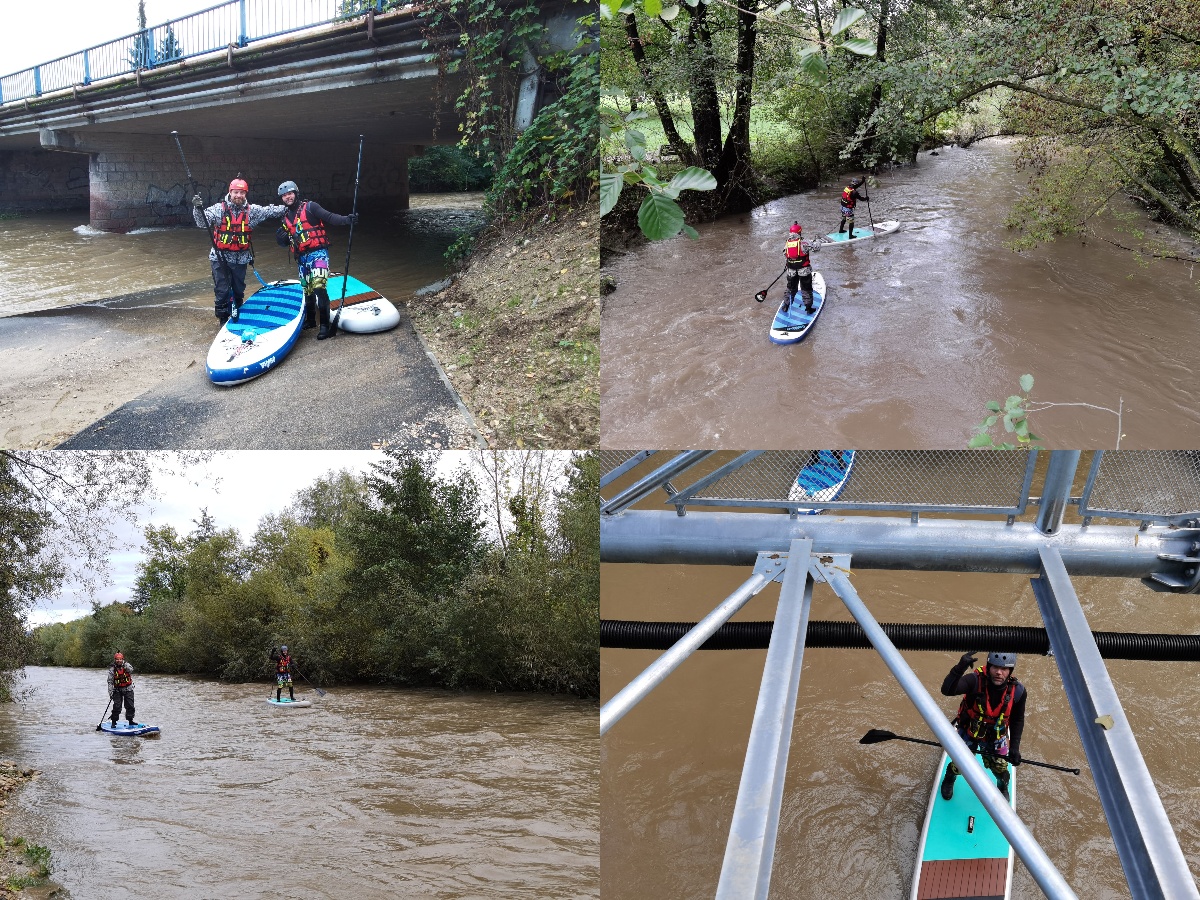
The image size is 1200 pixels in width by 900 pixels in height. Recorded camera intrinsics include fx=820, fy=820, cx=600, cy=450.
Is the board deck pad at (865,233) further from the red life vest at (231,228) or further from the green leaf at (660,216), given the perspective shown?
the green leaf at (660,216)

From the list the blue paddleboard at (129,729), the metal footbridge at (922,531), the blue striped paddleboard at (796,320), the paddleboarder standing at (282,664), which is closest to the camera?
the metal footbridge at (922,531)

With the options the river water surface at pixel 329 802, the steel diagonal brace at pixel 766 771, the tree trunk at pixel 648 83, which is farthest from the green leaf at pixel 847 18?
the tree trunk at pixel 648 83

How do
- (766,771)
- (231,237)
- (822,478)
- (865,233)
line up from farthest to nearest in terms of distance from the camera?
(865,233) → (231,237) → (822,478) → (766,771)

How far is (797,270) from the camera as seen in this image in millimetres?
9430

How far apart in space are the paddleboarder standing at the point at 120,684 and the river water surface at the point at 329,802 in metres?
0.45

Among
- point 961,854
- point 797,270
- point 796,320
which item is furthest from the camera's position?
point 796,320

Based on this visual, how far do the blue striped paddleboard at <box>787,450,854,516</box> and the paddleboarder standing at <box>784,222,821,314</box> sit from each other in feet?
19.2

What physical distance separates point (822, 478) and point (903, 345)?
20.5 feet

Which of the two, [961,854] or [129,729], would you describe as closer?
[961,854]

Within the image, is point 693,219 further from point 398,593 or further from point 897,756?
point 897,756

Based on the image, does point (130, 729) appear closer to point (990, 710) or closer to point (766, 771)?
point (990, 710)

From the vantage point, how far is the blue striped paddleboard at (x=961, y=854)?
423 cm

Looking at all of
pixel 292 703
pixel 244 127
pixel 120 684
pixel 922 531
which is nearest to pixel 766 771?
pixel 922 531

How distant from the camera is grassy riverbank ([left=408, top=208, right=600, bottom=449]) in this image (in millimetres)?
5820
